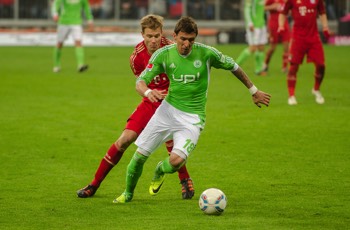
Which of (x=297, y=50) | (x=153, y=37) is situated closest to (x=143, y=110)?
(x=153, y=37)

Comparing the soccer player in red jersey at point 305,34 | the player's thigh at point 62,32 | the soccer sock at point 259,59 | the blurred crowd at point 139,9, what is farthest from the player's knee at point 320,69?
the blurred crowd at point 139,9

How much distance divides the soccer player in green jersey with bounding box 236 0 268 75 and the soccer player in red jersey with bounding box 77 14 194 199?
15.4 metres

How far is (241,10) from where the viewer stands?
4600 centimetres

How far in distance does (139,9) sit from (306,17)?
28760 millimetres

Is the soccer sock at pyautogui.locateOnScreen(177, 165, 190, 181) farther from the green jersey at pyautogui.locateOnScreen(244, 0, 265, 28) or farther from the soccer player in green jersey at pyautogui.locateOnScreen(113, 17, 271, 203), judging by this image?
the green jersey at pyautogui.locateOnScreen(244, 0, 265, 28)

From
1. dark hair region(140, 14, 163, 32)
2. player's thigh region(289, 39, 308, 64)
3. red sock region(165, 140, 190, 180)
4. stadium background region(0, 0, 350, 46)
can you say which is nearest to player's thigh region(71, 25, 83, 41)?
player's thigh region(289, 39, 308, 64)

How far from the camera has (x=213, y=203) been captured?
9.09 metres

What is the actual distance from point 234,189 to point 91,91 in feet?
38.1

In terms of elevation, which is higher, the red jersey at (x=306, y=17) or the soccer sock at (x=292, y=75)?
the red jersey at (x=306, y=17)

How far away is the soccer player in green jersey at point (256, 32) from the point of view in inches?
1006

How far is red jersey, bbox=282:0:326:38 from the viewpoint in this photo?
59.9 feet

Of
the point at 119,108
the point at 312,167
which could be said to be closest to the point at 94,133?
the point at 119,108

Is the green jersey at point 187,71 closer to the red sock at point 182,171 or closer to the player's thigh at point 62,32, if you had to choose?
the red sock at point 182,171

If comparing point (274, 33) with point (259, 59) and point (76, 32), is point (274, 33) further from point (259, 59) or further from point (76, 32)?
point (76, 32)
